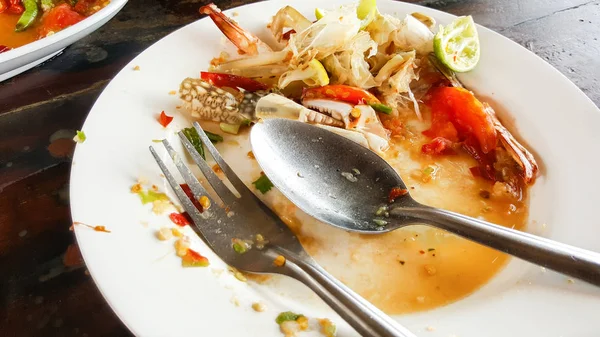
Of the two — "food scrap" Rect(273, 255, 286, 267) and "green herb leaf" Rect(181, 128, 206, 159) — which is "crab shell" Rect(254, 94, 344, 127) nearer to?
"green herb leaf" Rect(181, 128, 206, 159)

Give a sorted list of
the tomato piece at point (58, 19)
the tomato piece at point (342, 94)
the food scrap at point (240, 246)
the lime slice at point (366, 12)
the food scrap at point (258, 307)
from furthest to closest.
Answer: the tomato piece at point (58, 19), the lime slice at point (366, 12), the tomato piece at point (342, 94), the food scrap at point (240, 246), the food scrap at point (258, 307)

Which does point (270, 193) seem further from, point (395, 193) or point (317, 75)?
point (317, 75)

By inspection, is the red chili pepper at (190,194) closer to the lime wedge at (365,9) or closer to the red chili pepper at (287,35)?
the red chili pepper at (287,35)

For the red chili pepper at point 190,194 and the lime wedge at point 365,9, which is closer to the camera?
the red chili pepper at point 190,194

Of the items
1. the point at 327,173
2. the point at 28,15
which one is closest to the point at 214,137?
the point at 327,173

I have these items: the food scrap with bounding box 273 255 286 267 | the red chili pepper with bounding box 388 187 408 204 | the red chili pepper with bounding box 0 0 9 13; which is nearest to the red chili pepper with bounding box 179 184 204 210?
the food scrap with bounding box 273 255 286 267

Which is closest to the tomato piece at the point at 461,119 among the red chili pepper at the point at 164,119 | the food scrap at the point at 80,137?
the red chili pepper at the point at 164,119
